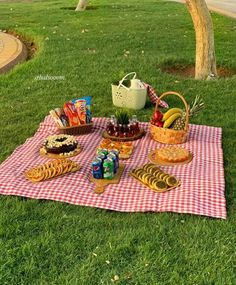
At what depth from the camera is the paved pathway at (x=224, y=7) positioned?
16598 mm

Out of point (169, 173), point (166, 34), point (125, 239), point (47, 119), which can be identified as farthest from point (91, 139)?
point (166, 34)

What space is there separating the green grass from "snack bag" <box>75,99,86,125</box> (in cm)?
65

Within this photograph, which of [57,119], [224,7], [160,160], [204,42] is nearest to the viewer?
[160,160]

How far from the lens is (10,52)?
32.0 ft

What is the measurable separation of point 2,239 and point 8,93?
12.8 feet

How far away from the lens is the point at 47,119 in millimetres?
6008

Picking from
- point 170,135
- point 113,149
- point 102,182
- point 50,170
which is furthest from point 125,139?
point 50,170

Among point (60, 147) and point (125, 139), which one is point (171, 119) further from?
point (60, 147)

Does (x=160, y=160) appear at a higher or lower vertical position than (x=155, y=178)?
lower

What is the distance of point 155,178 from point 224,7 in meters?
15.8

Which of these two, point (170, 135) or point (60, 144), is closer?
point (60, 144)

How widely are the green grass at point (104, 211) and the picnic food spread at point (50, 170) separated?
13.5 inches

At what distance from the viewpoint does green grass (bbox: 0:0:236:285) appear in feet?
10.8

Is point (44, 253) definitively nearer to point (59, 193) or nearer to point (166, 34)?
point (59, 193)
